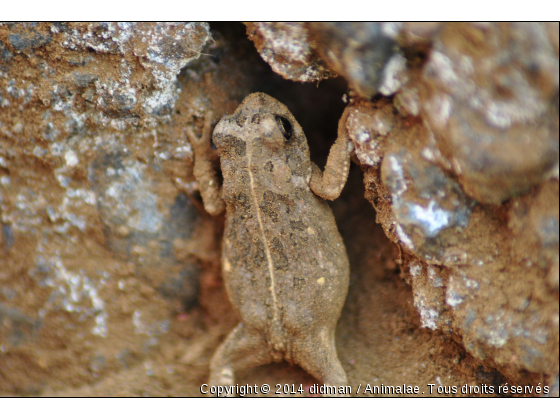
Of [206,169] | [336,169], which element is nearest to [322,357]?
[336,169]

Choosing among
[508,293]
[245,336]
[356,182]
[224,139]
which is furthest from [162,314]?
[508,293]

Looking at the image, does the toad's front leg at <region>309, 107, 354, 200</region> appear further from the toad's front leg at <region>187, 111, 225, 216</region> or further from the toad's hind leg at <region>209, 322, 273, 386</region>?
the toad's hind leg at <region>209, 322, 273, 386</region>

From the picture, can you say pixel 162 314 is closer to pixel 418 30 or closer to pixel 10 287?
pixel 10 287

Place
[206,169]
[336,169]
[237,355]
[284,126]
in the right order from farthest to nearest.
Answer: [237,355]
[206,169]
[284,126]
[336,169]

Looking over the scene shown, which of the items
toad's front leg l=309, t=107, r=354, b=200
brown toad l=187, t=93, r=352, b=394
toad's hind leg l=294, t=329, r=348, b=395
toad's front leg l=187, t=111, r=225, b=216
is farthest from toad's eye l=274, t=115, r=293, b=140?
toad's hind leg l=294, t=329, r=348, b=395

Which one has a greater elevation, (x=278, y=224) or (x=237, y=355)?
(x=278, y=224)

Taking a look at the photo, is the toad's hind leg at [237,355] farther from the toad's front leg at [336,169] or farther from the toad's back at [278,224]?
the toad's front leg at [336,169]

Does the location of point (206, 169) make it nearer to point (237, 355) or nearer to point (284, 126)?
point (284, 126)
